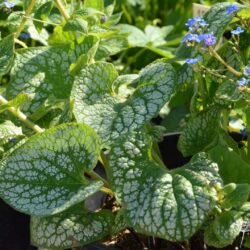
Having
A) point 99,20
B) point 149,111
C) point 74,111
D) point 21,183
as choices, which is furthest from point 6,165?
point 99,20

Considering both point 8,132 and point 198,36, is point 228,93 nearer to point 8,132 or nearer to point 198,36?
point 198,36

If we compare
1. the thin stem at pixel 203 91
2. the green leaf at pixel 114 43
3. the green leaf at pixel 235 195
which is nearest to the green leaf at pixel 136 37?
the green leaf at pixel 114 43

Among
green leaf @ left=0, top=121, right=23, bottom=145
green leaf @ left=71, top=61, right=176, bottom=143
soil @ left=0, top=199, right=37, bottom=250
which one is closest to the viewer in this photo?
green leaf @ left=71, top=61, right=176, bottom=143

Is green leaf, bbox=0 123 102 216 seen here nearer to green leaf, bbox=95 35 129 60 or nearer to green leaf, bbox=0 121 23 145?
green leaf, bbox=0 121 23 145

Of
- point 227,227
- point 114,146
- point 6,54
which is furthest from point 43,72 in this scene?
point 227,227

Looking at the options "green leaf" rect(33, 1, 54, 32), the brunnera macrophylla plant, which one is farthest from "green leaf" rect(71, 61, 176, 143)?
"green leaf" rect(33, 1, 54, 32)

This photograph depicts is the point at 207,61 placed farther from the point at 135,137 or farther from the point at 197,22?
the point at 135,137
